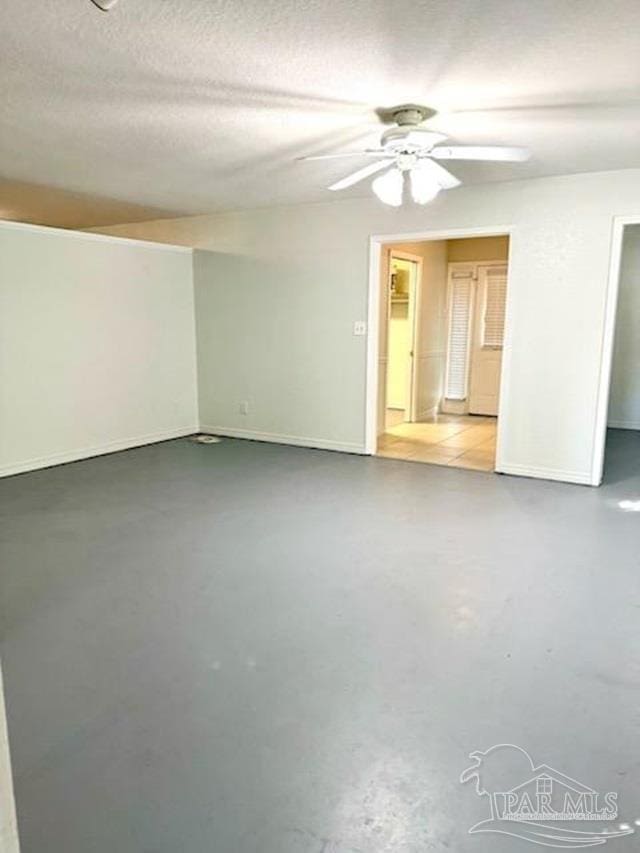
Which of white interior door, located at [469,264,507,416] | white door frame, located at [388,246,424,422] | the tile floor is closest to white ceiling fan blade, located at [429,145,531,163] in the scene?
the tile floor

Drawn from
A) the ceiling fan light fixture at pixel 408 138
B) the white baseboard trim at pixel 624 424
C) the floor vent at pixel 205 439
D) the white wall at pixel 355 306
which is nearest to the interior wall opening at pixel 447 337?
the white wall at pixel 355 306

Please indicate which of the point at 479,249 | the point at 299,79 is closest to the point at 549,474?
the point at 299,79

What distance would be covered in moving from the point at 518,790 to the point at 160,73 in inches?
122

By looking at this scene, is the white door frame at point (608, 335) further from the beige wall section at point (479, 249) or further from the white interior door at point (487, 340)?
the beige wall section at point (479, 249)

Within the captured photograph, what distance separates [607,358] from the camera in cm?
445

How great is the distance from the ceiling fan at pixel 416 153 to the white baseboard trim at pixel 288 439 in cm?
275

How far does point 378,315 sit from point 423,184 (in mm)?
2188

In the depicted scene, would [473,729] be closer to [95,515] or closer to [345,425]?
[95,515]

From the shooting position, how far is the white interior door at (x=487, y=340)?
766 cm

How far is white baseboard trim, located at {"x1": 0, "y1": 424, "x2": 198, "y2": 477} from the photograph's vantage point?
495cm

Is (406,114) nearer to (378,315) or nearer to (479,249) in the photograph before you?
(378,315)

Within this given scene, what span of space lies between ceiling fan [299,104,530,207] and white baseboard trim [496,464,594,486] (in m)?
2.51

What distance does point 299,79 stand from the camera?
264 centimetres

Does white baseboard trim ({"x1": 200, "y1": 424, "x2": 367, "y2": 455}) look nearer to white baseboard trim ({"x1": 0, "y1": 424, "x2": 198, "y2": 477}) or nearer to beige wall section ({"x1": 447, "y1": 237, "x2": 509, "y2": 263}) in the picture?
white baseboard trim ({"x1": 0, "y1": 424, "x2": 198, "y2": 477})
